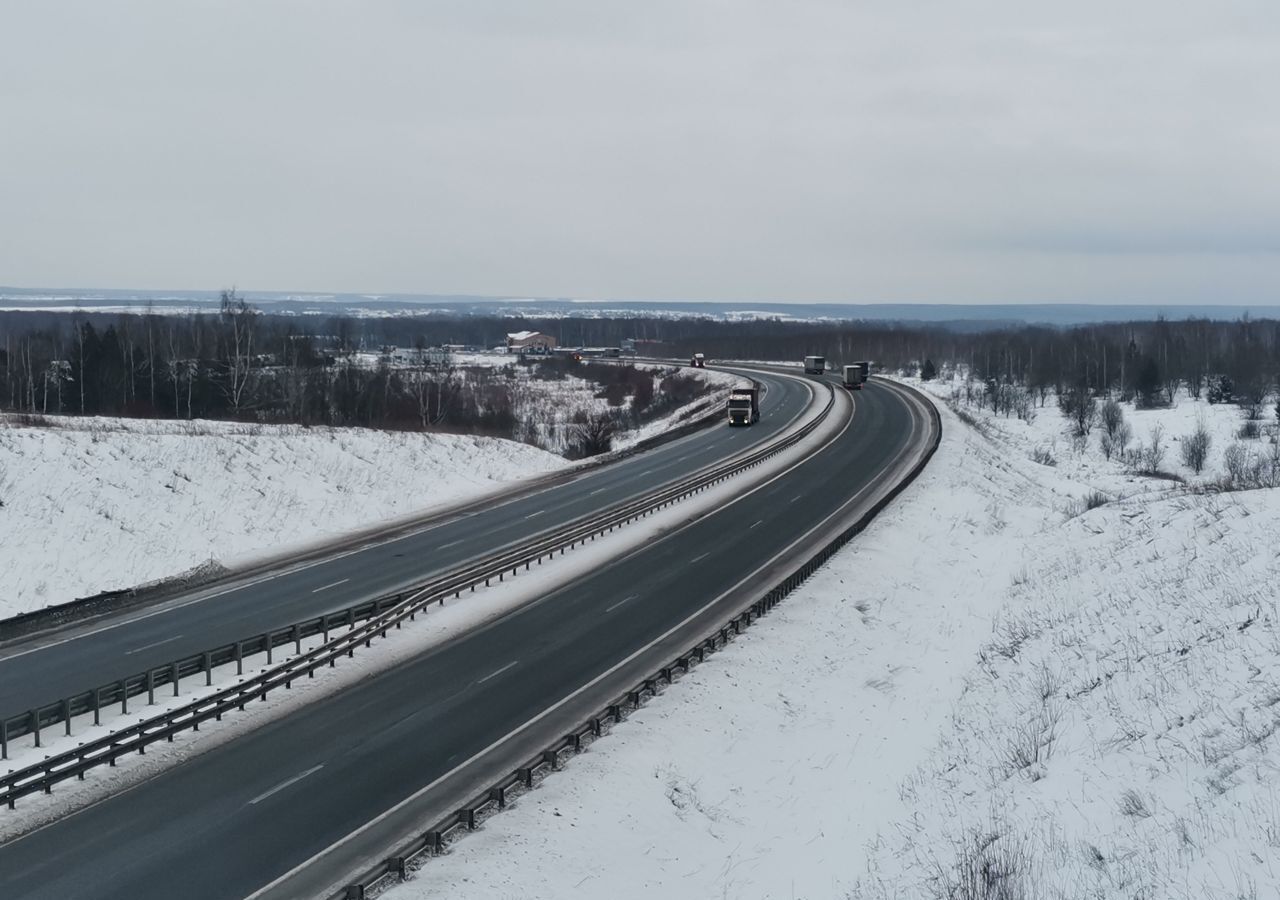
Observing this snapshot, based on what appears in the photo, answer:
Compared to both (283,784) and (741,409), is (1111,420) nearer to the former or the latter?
(741,409)

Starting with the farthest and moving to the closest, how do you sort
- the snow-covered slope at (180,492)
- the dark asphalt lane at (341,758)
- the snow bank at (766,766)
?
the snow-covered slope at (180,492) → the snow bank at (766,766) → the dark asphalt lane at (341,758)

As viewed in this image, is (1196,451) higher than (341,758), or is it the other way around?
(341,758)

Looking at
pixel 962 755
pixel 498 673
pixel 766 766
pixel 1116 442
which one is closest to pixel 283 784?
pixel 498 673

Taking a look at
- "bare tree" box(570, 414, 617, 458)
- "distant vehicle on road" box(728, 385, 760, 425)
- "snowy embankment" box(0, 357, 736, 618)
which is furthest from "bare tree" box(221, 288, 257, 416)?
"distant vehicle on road" box(728, 385, 760, 425)

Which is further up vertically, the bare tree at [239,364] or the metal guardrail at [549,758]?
the bare tree at [239,364]

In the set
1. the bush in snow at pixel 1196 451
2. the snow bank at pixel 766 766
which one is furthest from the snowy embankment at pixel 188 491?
the bush in snow at pixel 1196 451

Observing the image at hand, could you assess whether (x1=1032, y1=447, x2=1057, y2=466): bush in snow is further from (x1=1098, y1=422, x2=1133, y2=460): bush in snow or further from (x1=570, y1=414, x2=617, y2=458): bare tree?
(x1=570, y1=414, x2=617, y2=458): bare tree

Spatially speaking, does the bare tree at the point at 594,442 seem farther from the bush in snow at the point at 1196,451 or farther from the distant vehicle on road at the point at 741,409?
the bush in snow at the point at 1196,451
